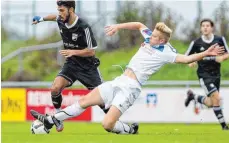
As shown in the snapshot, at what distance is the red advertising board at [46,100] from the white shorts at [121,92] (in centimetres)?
890

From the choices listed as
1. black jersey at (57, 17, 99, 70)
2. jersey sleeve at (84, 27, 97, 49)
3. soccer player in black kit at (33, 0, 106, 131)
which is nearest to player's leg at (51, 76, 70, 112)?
soccer player in black kit at (33, 0, 106, 131)

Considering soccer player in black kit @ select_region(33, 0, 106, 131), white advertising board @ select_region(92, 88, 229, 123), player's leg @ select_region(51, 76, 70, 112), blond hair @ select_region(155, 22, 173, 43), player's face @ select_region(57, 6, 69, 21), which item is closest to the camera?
blond hair @ select_region(155, 22, 173, 43)

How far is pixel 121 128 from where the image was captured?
13.1m

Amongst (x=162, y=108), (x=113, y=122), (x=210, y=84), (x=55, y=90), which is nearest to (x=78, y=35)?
(x=55, y=90)

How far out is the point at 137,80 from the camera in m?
12.6

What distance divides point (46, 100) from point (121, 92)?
31.1 ft

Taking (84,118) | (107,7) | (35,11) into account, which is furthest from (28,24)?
(84,118)

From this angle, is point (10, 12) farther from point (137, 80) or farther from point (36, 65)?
point (137, 80)

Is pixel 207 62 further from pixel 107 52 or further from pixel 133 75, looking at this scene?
pixel 107 52

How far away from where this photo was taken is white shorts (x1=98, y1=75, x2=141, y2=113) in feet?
41.0

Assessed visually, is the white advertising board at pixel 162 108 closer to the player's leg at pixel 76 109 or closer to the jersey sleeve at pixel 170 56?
the player's leg at pixel 76 109

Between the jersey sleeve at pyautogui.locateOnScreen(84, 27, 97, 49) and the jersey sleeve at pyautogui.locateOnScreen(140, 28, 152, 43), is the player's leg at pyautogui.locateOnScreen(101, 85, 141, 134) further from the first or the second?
the jersey sleeve at pyautogui.locateOnScreen(84, 27, 97, 49)

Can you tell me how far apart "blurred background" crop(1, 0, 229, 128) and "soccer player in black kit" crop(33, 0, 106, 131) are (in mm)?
6540

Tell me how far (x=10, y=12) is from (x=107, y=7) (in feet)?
12.6
